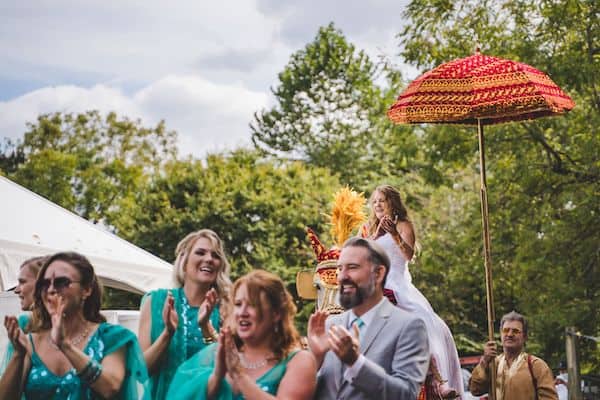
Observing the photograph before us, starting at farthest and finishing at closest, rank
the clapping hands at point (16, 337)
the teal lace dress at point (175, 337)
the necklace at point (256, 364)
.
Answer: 1. the teal lace dress at point (175, 337)
2. the clapping hands at point (16, 337)
3. the necklace at point (256, 364)

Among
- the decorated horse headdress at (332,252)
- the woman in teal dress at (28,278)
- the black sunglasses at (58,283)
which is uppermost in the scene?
the decorated horse headdress at (332,252)

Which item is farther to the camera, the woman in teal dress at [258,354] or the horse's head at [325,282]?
the horse's head at [325,282]

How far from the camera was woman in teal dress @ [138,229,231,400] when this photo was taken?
534cm

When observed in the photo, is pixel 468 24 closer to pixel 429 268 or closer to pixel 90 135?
pixel 429 268

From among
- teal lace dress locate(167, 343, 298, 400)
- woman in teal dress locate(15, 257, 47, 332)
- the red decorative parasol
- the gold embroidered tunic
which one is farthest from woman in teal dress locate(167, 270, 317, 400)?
the red decorative parasol

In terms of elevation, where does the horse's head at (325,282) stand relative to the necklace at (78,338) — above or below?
above

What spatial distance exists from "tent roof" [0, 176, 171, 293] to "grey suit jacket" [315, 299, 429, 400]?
515cm

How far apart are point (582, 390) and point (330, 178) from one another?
870 inches

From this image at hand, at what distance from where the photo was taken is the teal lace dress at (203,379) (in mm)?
4336

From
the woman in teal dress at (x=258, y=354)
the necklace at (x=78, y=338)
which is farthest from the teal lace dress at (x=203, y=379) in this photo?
the necklace at (x=78, y=338)

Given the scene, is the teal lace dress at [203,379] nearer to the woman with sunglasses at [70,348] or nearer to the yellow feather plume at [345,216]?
the woman with sunglasses at [70,348]

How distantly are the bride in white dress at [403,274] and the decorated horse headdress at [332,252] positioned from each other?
0.89 ft

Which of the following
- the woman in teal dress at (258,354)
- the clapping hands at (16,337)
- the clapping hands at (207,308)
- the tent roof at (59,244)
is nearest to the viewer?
the woman in teal dress at (258,354)

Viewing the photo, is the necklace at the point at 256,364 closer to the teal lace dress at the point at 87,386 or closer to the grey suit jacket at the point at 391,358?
the grey suit jacket at the point at 391,358
